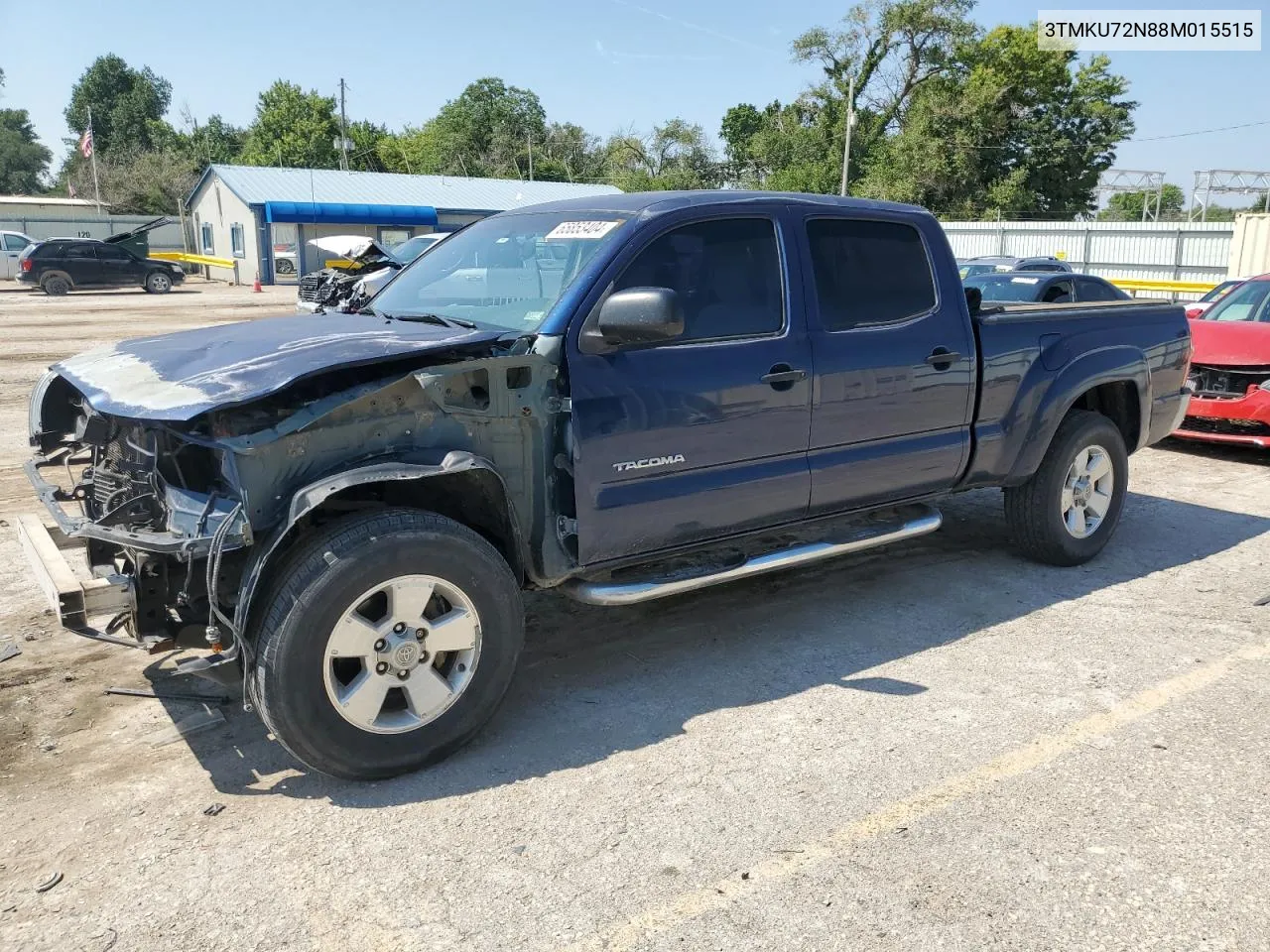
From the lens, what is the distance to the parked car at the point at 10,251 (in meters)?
32.1

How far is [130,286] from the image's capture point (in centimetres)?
3156

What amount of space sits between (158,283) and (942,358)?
31.0m

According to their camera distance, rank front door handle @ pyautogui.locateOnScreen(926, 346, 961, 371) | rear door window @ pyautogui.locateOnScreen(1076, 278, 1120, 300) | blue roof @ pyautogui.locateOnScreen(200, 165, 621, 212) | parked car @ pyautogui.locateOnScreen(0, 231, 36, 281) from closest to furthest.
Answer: front door handle @ pyautogui.locateOnScreen(926, 346, 961, 371)
rear door window @ pyautogui.locateOnScreen(1076, 278, 1120, 300)
parked car @ pyautogui.locateOnScreen(0, 231, 36, 281)
blue roof @ pyautogui.locateOnScreen(200, 165, 621, 212)

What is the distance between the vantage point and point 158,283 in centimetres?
3094

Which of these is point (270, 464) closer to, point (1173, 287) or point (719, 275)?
point (719, 275)

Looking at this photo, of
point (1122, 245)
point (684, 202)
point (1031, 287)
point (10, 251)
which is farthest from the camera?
point (10, 251)

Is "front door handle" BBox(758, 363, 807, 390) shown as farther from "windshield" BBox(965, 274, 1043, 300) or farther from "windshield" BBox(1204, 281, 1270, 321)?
"windshield" BBox(965, 274, 1043, 300)

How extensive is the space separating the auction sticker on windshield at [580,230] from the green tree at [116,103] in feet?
356

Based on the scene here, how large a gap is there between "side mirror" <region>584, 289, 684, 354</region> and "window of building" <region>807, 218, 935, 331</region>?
107cm

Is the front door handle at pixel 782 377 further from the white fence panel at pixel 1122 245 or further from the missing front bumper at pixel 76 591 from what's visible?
the white fence panel at pixel 1122 245

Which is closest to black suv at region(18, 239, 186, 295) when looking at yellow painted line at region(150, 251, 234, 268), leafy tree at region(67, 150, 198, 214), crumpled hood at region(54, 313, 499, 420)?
yellow painted line at region(150, 251, 234, 268)

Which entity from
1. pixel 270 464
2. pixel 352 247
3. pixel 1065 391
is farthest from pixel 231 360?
pixel 352 247

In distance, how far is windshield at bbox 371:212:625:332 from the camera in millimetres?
4059

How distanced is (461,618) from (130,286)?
3249 cm
